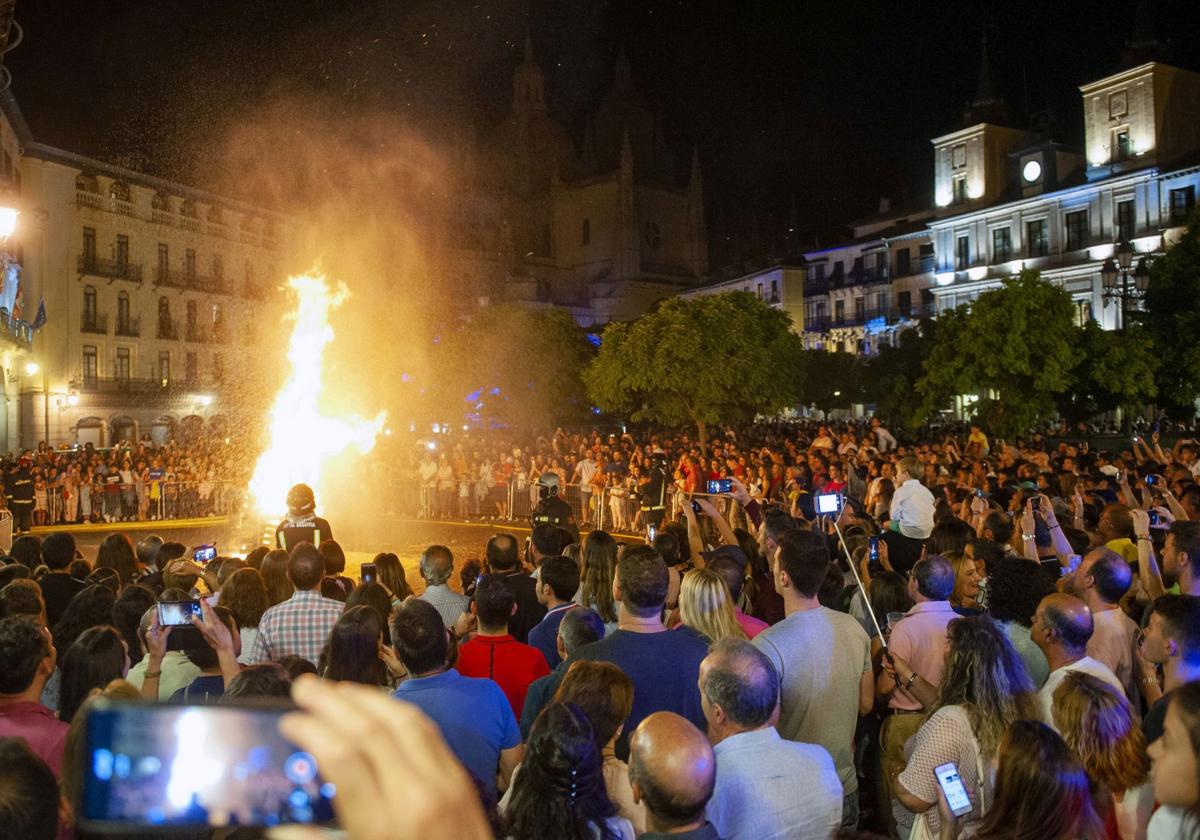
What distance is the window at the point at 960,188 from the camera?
185ft

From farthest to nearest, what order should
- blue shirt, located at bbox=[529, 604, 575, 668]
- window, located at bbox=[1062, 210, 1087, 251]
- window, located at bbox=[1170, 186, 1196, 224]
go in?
window, located at bbox=[1062, 210, 1087, 251]
window, located at bbox=[1170, 186, 1196, 224]
blue shirt, located at bbox=[529, 604, 575, 668]

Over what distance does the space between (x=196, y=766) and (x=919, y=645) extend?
4985 mm

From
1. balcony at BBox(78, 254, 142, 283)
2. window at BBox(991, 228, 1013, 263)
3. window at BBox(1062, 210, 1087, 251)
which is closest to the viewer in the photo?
balcony at BBox(78, 254, 142, 283)

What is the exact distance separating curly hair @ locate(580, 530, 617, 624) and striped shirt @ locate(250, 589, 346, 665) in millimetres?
1715

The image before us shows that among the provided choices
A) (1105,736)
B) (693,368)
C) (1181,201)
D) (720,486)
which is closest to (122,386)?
(693,368)

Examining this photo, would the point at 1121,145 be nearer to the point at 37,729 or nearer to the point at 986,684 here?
the point at 986,684

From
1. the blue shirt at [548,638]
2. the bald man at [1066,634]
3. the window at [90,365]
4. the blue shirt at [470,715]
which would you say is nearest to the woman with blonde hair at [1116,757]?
the bald man at [1066,634]

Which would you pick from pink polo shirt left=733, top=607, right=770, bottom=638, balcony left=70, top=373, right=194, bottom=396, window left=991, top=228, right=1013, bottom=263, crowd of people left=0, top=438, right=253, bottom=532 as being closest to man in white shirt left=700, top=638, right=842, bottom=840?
pink polo shirt left=733, top=607, right=770, bottom=638

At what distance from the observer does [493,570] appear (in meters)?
7.82

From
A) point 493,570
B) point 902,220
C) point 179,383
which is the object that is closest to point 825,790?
point 493,570

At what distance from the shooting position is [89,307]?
160ft

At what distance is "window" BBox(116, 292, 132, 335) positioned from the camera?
1987 inches

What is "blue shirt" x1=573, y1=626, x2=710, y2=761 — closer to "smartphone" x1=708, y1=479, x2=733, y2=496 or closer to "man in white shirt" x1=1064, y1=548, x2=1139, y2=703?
"man in white shirt" x1=1064, y1=548, x2=1139, y2=703

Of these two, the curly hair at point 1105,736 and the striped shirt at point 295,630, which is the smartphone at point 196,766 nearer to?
the curly hair at point 1105,736
